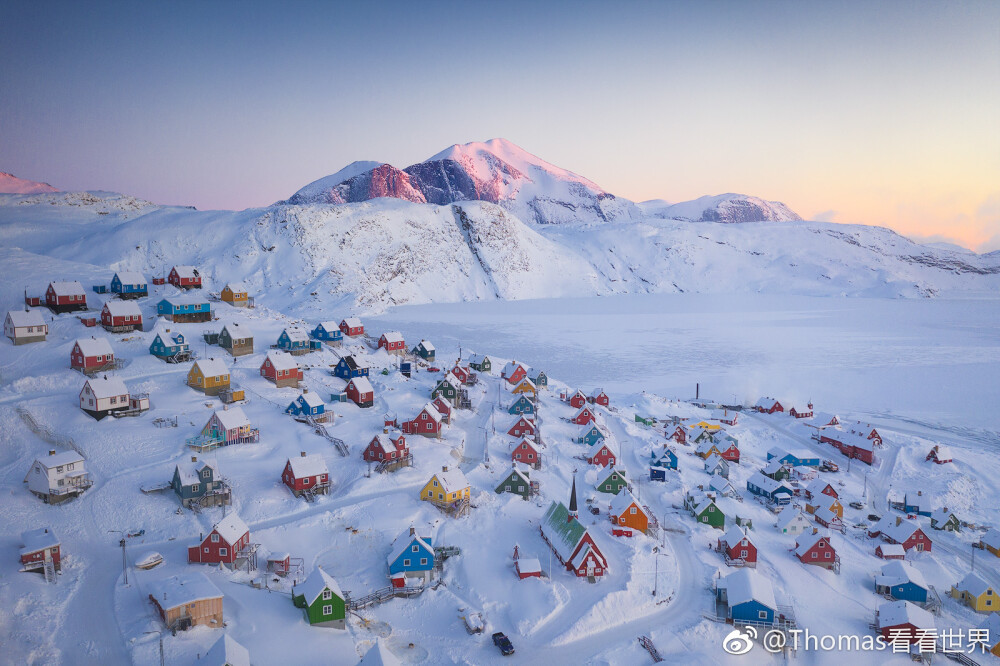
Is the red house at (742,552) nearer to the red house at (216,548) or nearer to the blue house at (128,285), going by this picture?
the red house at (216,548)

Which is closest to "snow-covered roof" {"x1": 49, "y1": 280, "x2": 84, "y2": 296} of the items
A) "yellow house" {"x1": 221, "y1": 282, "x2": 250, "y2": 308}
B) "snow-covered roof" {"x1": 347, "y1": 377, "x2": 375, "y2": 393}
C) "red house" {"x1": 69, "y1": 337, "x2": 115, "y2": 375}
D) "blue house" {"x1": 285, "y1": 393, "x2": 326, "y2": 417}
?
"red house" {"x1": 69, "y1": 337, "x2": 115, "y2": 375}

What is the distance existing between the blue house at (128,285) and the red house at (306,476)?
40379 mm

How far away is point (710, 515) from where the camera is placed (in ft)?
120

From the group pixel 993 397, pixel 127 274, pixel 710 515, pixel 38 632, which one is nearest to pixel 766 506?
pixel 710 515

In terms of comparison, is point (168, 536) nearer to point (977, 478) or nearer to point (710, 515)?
point (710, 515)

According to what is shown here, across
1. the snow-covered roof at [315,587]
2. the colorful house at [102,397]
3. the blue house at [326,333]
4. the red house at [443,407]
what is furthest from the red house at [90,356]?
the snow-covered roof at [315,587]

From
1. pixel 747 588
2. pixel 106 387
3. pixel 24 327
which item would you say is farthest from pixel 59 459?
pixel 747 588

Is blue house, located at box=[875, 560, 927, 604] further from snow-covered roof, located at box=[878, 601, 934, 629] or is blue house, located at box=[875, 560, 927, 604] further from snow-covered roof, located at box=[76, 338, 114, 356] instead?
snow-covered roof, located at box=[76, 338, 114, 356]

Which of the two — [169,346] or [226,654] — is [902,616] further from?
[169,346]

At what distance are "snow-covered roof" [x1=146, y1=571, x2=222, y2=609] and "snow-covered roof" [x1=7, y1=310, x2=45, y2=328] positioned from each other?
35558mm

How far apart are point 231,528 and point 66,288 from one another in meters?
42.5

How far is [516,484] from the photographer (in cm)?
3756

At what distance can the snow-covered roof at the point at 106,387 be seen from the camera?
3789 cm

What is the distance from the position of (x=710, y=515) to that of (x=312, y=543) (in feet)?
81.0
